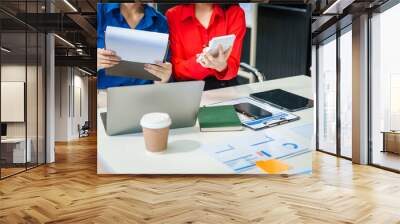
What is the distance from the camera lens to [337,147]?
28.3 ft

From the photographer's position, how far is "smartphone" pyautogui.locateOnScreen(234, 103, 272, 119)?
591cm

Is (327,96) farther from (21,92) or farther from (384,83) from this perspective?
(21,92)

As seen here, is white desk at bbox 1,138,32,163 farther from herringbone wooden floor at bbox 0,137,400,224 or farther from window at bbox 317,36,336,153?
window at bbox 317,36,336,153

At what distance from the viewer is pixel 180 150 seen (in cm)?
580

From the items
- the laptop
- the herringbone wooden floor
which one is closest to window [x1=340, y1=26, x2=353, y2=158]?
the herringbone wooden floor

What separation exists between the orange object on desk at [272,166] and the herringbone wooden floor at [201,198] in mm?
205

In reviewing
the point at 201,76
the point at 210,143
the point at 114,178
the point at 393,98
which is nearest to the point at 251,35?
the point at 201,76

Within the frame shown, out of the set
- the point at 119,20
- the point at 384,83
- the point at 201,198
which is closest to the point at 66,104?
the point at 119,20

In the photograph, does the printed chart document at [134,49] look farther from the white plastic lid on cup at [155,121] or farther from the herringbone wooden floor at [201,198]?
the herringbone wooden floor at [201,198]

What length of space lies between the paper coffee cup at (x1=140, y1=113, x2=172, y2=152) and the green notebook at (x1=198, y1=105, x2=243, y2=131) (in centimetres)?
55

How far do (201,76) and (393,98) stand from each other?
3.40 metres

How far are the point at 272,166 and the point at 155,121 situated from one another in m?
2.06

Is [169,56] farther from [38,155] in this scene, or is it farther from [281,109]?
[38,155]

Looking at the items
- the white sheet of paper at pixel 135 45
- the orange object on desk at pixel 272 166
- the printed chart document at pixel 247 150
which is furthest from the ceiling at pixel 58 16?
the orange object on desk at pixel 272 166
